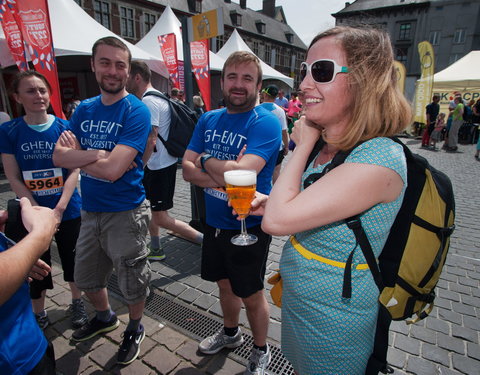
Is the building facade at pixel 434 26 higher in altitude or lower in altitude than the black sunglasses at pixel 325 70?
higher

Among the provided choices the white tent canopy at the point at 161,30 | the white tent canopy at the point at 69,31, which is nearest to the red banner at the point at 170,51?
the white tent canopy at the point at 69,31

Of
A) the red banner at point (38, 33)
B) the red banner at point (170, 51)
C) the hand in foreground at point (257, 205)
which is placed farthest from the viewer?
the red banner at point (170, 51)

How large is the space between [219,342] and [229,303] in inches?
14.9

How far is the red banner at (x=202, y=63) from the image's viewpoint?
8155 mm

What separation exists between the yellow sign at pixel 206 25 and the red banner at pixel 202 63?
152 inches

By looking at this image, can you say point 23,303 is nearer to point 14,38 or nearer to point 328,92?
point 328,92

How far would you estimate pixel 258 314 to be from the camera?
2193 millimetres

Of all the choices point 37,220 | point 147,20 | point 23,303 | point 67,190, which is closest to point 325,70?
point 37,220

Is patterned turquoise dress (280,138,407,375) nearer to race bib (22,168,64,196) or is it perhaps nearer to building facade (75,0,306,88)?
race bib (22,168,64,196)

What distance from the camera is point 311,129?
4.50 feet

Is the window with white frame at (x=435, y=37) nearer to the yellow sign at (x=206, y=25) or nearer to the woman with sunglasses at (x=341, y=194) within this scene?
the yellow sign at (x=206, y=25)

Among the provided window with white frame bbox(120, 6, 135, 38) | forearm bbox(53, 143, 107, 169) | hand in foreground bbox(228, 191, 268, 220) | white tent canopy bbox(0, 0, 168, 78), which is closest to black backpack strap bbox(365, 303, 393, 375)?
hand in foreground bbox(228, 191, 268, 220)

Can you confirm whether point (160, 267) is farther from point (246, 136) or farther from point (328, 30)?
point (328, 30)

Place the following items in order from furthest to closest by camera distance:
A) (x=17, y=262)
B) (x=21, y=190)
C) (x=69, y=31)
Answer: (x=69, y=31)
(x=21, y=190)
(x=17, y=262)
